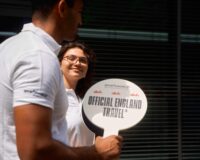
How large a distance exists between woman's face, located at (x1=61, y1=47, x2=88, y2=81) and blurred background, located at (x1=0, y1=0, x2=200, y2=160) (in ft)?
5.95

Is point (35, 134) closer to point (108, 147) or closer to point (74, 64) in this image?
point (108, 147)

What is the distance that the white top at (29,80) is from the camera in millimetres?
1640

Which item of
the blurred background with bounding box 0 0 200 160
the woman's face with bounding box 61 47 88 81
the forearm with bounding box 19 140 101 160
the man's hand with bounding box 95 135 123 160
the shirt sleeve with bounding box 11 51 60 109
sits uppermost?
the blurred background with bounding box 0 0 200 160

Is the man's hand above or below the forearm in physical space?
above

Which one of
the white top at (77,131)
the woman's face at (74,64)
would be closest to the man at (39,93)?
the white top at (77,131)

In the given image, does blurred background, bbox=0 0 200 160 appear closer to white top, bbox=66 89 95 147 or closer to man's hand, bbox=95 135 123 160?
white top, bbox=66 89 95 147

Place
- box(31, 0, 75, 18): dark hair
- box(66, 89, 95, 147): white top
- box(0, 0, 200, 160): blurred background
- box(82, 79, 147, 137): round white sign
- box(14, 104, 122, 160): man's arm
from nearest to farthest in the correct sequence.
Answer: box(14, 104, 122, 160): man's arm
box(31, 0, 75, 18): dark hair
box(82, 79, 147, 137): round white sign
box(66, 89, 95, 147): white top
box(0, 0, 200, 160): blurred background

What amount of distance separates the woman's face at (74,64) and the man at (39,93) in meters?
1.31

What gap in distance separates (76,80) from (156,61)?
229 centimetres

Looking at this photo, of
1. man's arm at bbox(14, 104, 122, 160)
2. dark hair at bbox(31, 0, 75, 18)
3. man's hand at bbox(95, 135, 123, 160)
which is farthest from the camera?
man's hand at bbox(95, 135, 123, 160)

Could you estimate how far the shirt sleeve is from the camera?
1.63 meters

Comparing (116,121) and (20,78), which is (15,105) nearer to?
(20,78)

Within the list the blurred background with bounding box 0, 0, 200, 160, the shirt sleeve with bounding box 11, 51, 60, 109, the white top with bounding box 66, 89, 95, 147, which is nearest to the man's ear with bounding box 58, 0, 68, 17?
the shirt sleeve with bounding box 11, 51, 60, 109

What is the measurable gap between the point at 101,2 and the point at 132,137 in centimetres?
144
